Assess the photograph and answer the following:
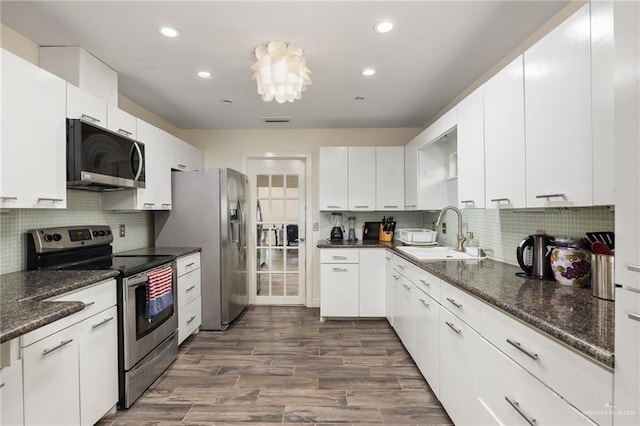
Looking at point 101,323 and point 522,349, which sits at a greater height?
point 522,349

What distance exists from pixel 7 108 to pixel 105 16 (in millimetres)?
756

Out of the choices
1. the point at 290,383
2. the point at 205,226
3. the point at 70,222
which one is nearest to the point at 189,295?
the point at 205,226

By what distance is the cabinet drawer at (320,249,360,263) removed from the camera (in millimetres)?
3566

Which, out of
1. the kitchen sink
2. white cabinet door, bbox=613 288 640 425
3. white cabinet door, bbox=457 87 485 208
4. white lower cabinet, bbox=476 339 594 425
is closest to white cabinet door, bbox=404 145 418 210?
the kitchen sink

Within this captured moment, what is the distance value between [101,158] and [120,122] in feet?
1.55

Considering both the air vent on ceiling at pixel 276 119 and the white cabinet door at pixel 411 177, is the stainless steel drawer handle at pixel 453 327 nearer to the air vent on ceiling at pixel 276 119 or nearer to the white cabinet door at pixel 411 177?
the white cabinet door at pixel 411 177

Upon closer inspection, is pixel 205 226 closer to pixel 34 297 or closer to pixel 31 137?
pixel 31 137

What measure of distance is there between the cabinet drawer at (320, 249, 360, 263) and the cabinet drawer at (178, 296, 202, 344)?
4.81 feet

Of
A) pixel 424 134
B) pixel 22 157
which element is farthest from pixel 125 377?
pixel 424 134

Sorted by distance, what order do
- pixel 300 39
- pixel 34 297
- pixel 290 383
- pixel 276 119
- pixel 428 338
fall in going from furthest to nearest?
pixel 276 119 < pixel 290 383 < pixel 428 338 < pixel 300 39 < pixel 34 297

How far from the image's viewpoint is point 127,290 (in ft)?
6.59

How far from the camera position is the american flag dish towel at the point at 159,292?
220 centimetres

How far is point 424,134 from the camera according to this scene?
317 centimetres

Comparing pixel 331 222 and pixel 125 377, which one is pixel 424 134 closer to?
pixel 331 222
